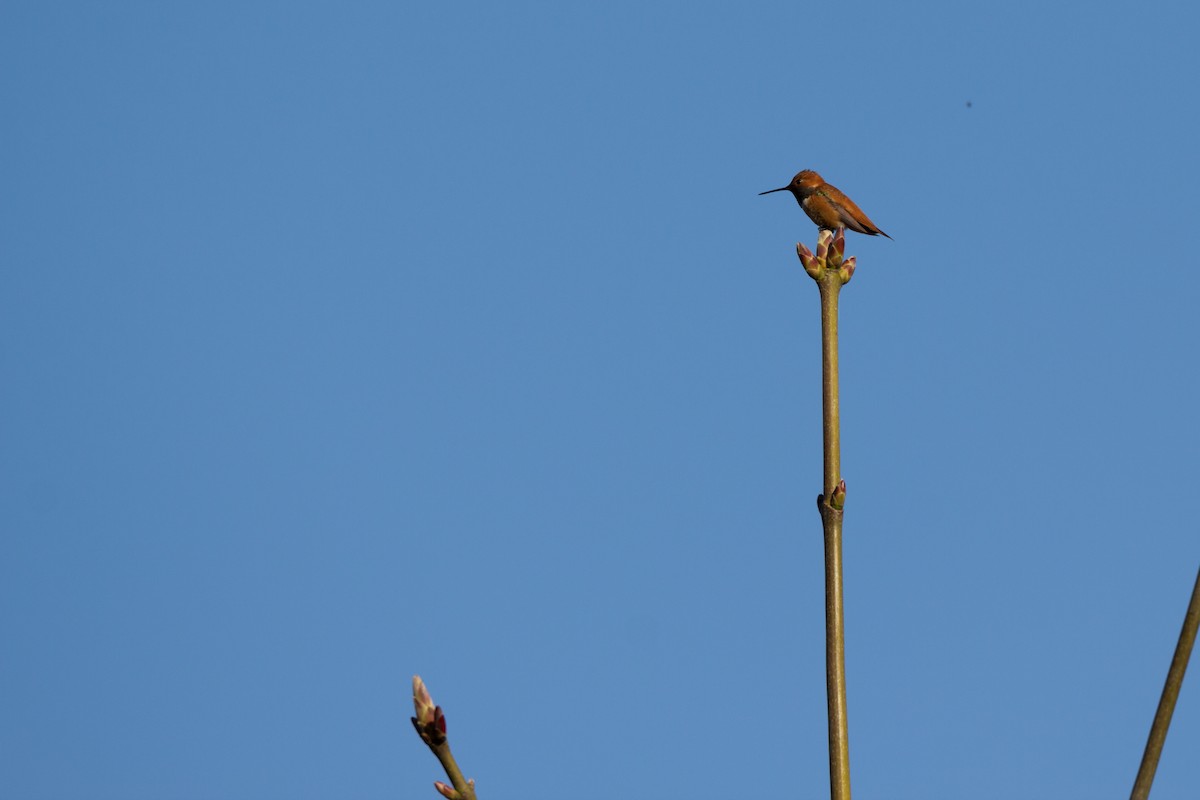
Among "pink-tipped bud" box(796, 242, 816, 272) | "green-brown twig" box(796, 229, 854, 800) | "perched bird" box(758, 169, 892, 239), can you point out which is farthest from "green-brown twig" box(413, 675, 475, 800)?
"perched bird" box(758, 169, 892, 239)

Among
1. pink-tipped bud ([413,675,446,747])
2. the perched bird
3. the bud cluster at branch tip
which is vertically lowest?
pink-tipped bud ([413,675,446,747])

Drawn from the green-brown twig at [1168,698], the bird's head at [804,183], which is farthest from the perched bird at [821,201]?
the green-brown twig at [1168,698]

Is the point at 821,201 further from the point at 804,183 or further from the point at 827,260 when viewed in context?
the point at 827,260

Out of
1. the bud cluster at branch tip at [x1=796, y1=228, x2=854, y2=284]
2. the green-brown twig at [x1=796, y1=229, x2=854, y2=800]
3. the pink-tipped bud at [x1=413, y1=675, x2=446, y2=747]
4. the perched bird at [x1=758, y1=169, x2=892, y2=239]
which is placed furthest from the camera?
the perched bird at [x1=758, y1=169, x2=892, y2=239]

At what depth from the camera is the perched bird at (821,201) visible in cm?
517

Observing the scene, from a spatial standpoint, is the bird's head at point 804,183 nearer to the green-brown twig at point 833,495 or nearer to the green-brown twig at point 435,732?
the green-brown twig at point 833,495

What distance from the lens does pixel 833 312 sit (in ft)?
9.37

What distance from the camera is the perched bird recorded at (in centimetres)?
517

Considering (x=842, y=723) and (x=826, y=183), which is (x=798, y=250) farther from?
(x=826, y=183)

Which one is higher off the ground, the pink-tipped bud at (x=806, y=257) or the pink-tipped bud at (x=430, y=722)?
the pink-tipped bud at (x=806, y=257)

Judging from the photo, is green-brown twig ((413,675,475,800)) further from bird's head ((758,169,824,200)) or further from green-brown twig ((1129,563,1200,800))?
bird's head ((758,169,824,200))

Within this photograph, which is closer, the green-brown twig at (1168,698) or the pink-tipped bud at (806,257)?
the green-brown twig at (1168,698)

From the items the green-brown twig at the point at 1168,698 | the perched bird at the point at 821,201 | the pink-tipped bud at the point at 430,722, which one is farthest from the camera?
the perched bird at the point at 821,201

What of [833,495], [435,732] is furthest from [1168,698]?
[435,732]
